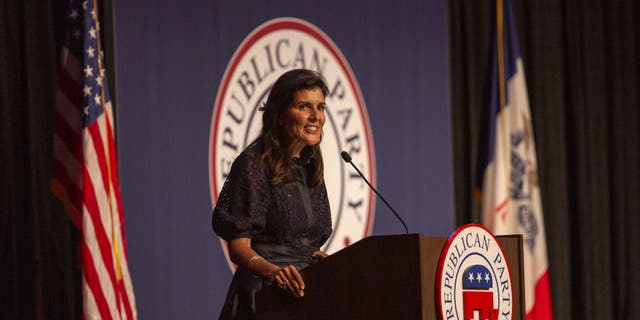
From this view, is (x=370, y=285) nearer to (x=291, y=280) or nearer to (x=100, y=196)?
(x=291, y=280)

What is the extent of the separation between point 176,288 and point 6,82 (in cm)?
118

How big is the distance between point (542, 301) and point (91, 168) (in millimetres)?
3229

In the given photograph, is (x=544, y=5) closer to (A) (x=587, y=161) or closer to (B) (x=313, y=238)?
(A) (x=587, y=161)

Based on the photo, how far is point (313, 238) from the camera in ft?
9.19

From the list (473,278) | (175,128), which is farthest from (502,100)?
(473,278)

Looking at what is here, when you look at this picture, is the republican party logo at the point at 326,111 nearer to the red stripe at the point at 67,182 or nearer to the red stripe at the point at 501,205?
the red stripe at the point at 67,182

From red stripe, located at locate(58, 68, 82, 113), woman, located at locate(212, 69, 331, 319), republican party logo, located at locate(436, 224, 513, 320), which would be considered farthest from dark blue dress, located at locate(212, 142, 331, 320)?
red stripe, located at locate(58, 68, 82, 113)

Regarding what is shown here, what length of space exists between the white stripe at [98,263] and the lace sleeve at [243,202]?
125 cm

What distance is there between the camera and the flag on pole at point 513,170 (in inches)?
231

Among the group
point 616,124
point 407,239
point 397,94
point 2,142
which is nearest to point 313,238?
point 407,239

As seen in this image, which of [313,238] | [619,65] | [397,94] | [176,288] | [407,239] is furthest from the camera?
[619,65]

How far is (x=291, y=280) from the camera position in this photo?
2.41m

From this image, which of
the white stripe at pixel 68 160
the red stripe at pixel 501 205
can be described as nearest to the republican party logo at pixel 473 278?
the white stripe at pixel 68 160

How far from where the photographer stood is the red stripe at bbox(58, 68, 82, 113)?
3.88 metres
